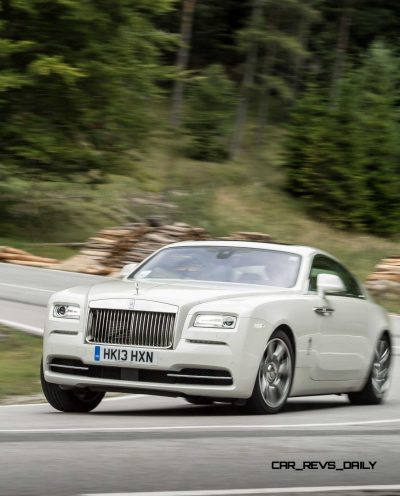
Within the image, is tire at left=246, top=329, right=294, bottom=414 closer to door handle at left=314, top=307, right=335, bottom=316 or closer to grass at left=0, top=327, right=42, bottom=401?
door handle at left=314, top=307, right=335, bottom=316

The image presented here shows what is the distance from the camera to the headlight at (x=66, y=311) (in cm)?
971

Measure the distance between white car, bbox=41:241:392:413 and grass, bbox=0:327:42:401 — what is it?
2.05m

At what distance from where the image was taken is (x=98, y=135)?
3888 cm

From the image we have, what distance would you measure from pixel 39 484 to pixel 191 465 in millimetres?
1032

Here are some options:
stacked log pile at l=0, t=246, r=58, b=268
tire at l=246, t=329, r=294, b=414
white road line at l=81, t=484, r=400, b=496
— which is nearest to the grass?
tire at l=246, t=329, r=294, b=414

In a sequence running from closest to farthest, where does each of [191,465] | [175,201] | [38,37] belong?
[191,465] → [38,37] → [175,201]

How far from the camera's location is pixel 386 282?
27000 millimetres

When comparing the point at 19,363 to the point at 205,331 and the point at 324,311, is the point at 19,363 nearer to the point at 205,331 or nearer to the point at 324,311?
the point at 324,311

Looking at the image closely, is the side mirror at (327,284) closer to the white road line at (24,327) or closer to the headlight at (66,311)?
the headlight at (66,311)

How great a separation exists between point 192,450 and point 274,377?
107 inches

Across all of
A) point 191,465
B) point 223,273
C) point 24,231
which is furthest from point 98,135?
point 191,465

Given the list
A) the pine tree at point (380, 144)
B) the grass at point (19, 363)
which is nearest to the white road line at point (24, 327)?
the grass at point (19, 363)

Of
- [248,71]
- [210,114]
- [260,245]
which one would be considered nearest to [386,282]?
[260,245]

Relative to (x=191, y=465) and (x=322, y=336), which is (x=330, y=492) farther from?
(x=322, y=336)
